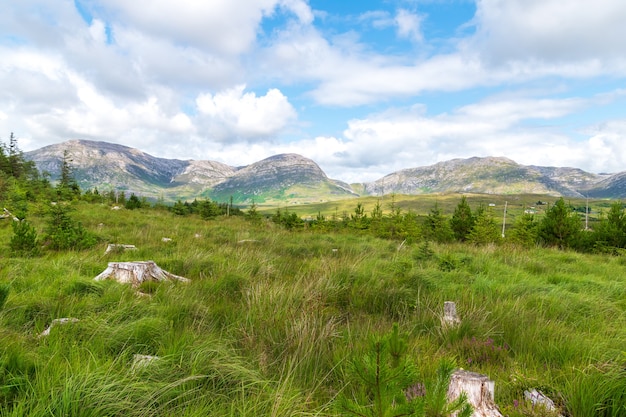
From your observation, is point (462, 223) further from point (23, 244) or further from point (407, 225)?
point (23, 244)

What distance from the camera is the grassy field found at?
2035mm

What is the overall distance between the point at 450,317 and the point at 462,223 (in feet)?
90.3

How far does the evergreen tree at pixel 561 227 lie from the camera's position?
2028 cm

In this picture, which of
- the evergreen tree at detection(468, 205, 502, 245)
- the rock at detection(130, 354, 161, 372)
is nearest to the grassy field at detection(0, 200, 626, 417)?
the rock at detection(130, 354, 161, 372)

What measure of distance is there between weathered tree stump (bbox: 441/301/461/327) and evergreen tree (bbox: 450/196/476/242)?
26615mm

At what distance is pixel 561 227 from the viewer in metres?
20.6

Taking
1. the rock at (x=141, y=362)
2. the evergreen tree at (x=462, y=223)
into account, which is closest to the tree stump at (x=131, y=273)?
the rock at (x=141, y=362)

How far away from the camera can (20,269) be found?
5.24 metres

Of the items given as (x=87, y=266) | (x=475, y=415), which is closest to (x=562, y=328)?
(x=475, y=415)

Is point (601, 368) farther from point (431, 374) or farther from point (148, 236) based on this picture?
point (148, 236)

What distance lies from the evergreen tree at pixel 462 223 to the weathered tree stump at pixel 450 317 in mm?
26615

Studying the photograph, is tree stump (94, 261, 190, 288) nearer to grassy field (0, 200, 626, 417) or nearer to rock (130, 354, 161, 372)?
grassy field (0, 200, 626, 417)

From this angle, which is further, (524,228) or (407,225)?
(407,225)

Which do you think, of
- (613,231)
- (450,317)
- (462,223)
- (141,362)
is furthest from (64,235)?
(462,223)
